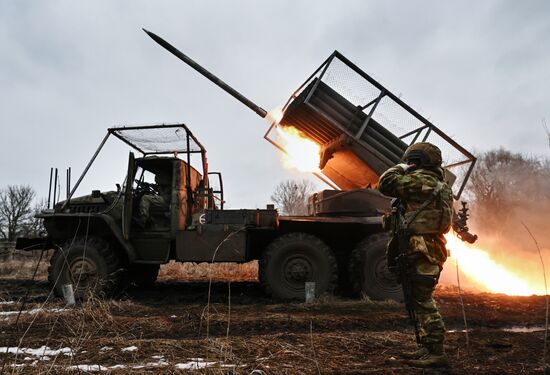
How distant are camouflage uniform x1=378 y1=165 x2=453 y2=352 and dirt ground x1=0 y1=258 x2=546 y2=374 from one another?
14.6 inches

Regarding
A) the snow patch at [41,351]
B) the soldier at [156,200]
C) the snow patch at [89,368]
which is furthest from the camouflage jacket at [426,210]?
the soldier at [156,200]

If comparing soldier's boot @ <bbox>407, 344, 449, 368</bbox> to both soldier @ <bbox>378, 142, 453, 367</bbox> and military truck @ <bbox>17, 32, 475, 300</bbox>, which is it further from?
military truck @ <bbox>17, 32, 475, 300</bbox>

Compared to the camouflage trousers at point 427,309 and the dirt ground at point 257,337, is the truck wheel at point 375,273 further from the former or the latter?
the camouflage trousers at point 427,309

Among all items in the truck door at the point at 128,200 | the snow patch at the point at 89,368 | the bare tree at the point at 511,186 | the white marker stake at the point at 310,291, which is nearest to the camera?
the snow patch at the point at 89,368

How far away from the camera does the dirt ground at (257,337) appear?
3096 mm

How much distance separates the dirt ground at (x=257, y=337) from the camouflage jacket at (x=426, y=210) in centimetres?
98

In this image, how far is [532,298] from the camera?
6.85 m

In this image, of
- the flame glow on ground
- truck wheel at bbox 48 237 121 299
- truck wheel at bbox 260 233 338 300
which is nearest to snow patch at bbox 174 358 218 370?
truck wheel at bbox 260 233 338 300

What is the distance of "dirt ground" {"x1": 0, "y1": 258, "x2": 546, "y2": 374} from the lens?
3.10 meters

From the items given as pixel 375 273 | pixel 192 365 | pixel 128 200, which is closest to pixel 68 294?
pixel 128 200

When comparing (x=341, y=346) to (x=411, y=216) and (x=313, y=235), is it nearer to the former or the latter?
(x=411, y=216)

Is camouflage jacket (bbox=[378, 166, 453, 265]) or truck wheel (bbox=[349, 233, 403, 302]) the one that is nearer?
camouflage jacket (bbox=[378, 166, 453, 265])

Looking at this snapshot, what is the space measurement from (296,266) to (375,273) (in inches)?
50.7

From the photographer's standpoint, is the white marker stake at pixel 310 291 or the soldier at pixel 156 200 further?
the soldier at pixel 156 200
